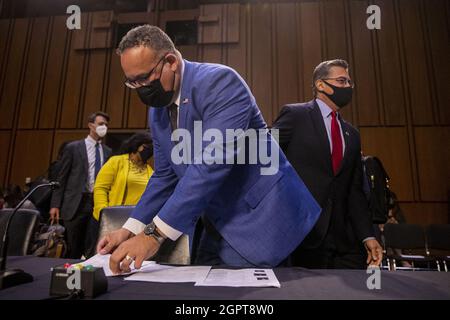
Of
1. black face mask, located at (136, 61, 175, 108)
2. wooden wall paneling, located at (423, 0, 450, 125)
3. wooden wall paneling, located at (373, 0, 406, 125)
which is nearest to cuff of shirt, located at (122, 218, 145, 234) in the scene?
black face mask, located at (136, 61, 175, 108)

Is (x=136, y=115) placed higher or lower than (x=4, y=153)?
higher

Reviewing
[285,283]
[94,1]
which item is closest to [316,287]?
[285,283]

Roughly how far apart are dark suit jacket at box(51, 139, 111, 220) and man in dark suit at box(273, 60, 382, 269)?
254cm

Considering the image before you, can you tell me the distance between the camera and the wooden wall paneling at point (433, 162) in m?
5.36

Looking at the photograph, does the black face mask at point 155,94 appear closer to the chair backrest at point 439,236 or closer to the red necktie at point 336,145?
the red necktie at point 336,145

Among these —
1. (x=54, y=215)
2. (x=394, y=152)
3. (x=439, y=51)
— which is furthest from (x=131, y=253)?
(x=439, y=51)

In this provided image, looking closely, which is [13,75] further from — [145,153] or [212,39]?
[145,153]

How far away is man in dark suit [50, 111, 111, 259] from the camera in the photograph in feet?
11.2

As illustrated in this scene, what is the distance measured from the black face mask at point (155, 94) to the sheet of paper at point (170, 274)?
0.59 m

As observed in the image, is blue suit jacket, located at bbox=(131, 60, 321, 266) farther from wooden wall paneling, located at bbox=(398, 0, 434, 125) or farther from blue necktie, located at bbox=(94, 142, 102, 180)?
wooden wall paneling, located at bbox=(398, 0, 434, 125)

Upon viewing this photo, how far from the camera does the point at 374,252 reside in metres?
1.62

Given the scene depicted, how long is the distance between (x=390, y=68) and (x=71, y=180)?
18.3 ft

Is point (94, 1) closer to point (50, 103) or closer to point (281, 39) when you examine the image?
point (50, 103)
